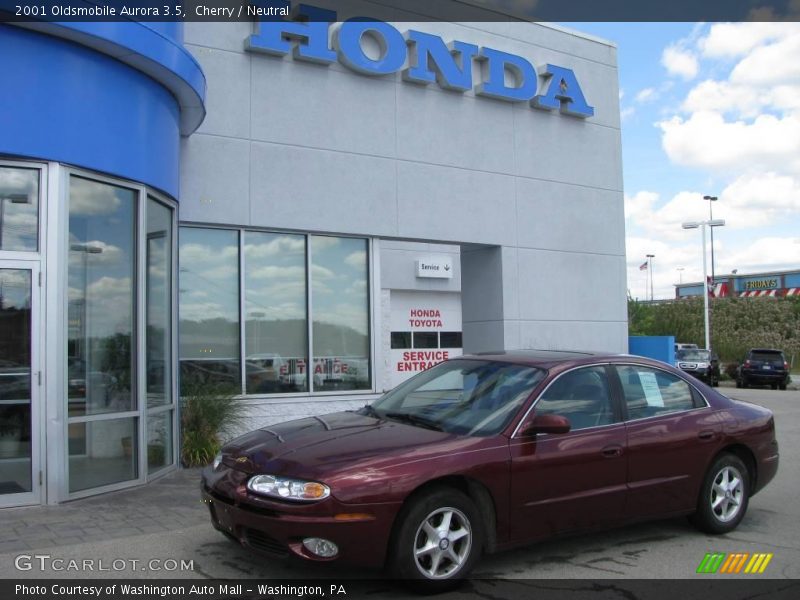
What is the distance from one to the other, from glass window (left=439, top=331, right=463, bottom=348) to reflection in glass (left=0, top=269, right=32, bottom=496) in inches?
712

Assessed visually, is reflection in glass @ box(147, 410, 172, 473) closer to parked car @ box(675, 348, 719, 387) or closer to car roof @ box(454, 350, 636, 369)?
car roof @ box(454, 350, 636, 369)

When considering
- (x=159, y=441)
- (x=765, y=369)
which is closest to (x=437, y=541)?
(x=159, y=441)

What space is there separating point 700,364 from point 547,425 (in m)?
27.7

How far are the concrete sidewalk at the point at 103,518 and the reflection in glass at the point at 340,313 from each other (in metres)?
3.69

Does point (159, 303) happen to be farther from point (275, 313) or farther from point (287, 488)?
point (287, 488)

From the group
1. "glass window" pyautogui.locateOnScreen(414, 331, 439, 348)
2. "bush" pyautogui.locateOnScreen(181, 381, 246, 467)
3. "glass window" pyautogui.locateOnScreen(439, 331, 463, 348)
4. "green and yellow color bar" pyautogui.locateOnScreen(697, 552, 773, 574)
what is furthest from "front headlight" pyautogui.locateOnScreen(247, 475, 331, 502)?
"glass window" pyautogui.locateOnScreen(439, 331, 463, 348)

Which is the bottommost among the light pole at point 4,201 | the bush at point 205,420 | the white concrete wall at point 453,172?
the bush at point 205,420

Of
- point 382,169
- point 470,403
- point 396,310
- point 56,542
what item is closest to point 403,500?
point 470,403

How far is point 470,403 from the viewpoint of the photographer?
5.92m

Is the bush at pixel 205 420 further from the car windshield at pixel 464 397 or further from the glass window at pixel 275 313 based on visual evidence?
the car windshield at pixel 464 397

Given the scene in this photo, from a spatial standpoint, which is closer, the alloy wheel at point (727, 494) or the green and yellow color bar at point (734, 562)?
the green and yellow color bar at point (734, 562)

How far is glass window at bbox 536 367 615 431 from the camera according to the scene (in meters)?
5.86

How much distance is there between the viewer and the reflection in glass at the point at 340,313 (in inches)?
455

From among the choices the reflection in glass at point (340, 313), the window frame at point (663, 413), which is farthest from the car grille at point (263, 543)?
the reflection in glass at point (340, 313)
